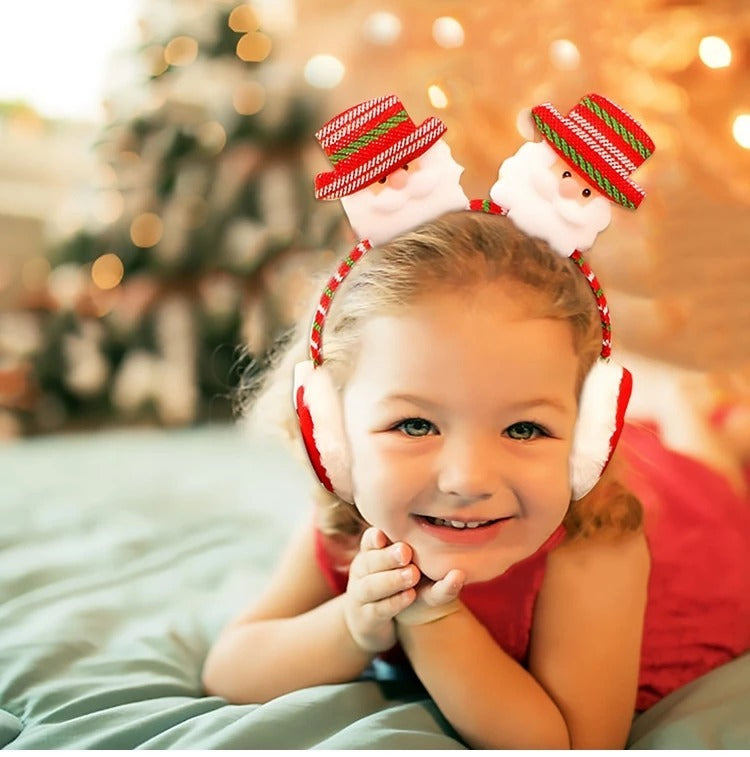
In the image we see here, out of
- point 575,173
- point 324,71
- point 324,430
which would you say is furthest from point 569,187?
point 324,71

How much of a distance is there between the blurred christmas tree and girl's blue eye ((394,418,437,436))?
1.42 meters

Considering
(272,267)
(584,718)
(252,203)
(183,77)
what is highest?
(183,77)

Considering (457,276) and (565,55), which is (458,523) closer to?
(457,276)

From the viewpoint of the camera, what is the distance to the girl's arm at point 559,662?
672 mm

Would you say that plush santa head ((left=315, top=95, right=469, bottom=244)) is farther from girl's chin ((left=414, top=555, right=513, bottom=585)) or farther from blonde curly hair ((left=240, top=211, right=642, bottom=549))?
girl's chin ((left=414, top=555, right=513, bottom=585))

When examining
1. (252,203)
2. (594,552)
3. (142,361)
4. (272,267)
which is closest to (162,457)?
(142,361)

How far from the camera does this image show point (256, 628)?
819 mm

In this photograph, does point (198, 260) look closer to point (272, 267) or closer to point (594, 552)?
point (272, 267)

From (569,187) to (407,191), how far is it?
0.32ft

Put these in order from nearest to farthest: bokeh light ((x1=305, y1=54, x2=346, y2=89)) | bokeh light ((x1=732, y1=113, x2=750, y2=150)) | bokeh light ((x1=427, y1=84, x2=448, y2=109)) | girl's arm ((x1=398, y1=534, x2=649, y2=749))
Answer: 1. girl's arm ((x1=398, y1=534, x2=649, y2=749))
2. bokeh light ((x1=427, y1=84, x2=448, y2=109))
3. bokeh light ((x1=732, y1=113, x2=750, y2=150))
4. bokeh light ((x1=305, y1=54, x2=346, y2=89))

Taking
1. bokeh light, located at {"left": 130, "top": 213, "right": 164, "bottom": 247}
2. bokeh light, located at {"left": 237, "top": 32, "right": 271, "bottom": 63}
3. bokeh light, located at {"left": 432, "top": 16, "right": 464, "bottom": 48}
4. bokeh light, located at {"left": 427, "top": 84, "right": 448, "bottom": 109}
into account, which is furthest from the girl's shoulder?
bokeh light, located at {"left": 237, "top": 32, "right": 271, "bottom": 63}

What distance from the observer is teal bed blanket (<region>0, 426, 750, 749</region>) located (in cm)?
70

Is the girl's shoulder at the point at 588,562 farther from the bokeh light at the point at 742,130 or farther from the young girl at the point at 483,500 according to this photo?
the bokeh light at the point at 742,130

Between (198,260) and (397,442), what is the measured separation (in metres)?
1.57
